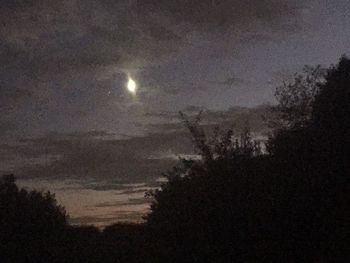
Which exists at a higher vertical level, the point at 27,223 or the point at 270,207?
the point at 27,223

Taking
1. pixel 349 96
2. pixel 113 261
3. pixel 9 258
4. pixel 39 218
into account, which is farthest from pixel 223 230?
pixel 39 218

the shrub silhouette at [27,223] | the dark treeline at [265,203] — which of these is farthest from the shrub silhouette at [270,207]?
the shrub silhouette at [27,223]

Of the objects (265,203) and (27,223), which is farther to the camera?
(27,223)

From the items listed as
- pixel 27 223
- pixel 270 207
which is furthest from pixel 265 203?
pixel 27 223

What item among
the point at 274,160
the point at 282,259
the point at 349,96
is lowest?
the point at 282,259

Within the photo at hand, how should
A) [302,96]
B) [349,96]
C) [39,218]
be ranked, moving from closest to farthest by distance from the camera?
[349,96], [302,96], [39,218]

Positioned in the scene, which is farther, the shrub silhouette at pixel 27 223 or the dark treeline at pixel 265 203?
the shrub silhouette at pixel 27 223

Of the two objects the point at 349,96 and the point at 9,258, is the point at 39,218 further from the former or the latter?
the point at 349,96

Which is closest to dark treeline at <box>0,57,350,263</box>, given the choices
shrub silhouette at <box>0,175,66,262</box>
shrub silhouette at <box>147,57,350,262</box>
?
shrub silhouette at <box>147,57,350,262</box>

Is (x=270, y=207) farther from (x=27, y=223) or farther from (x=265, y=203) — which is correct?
(x=27, y=223)

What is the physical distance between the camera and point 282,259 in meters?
32.4

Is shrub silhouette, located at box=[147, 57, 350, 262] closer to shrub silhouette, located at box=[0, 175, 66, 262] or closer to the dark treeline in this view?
the dark treeline

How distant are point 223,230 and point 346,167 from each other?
24.5 ft

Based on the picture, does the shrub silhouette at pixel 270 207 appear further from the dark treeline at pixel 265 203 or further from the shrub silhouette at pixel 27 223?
the shrub silhouette at pixel 27 223
